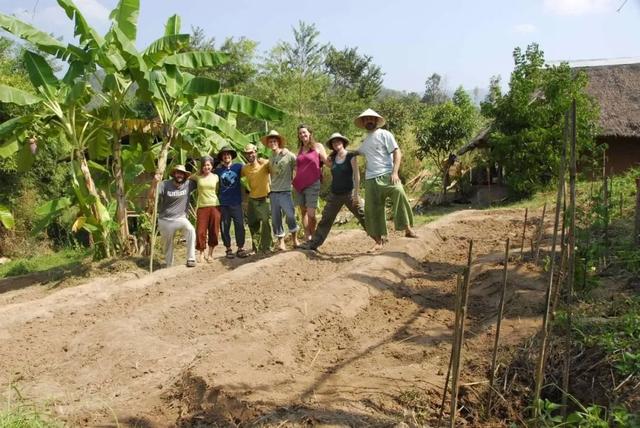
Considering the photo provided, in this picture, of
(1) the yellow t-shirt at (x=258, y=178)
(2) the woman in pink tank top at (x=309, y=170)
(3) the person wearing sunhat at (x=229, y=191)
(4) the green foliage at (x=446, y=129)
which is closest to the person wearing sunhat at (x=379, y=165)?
(2) the woman in pink tank top at (x=309, y=170)

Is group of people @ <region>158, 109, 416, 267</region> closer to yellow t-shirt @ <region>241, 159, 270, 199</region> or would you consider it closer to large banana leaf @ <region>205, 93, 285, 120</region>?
yellow t-shirt @ <region>241, 159, 270, 199</region>

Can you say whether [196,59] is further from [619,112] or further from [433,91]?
[433,91]

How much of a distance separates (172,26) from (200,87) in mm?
1289

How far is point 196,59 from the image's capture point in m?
7.96

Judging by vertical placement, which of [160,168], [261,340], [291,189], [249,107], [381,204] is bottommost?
[261,340]

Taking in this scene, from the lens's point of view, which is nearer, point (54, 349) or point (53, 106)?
point (54, 349)

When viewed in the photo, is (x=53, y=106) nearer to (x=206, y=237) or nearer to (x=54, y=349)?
(x=206, y=237)

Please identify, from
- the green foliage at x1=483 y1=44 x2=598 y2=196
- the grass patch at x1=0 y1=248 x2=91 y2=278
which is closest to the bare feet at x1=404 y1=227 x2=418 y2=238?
the grass patch at x1=0 y1=248 x2=91 y2=278

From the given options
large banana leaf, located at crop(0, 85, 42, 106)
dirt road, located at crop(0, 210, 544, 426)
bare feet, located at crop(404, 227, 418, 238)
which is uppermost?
large banana leaf, located at crop(0, 85, 42, 106)

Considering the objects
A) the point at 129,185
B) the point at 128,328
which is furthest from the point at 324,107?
the point at 128,328

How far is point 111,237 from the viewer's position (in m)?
8.62

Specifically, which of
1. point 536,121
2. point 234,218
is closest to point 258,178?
point 234,218

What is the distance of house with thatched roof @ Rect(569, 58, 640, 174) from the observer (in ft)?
54.0

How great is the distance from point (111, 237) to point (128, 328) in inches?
153
